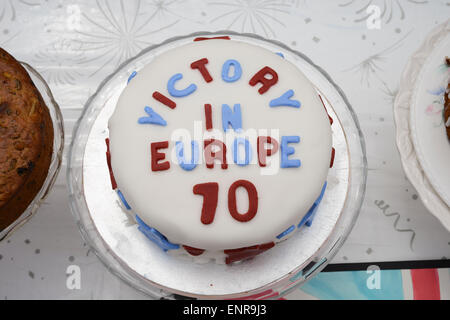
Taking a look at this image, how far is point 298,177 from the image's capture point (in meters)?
1.05

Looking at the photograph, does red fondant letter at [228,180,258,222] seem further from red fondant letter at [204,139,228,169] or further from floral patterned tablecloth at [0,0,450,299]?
floral patterned tablecloth at [0,0,450,299]

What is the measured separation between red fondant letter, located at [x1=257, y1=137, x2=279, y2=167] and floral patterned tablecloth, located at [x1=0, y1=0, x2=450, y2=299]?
1.92ft

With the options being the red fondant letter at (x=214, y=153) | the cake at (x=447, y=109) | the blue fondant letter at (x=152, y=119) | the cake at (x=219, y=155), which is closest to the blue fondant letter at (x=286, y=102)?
the cake at (x=219, y=155)

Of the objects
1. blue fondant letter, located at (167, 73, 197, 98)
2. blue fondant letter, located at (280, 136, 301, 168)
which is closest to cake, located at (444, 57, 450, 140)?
blue fondant letter, located at (280, 136, 301, 168)

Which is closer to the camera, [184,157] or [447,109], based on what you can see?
[184,157]

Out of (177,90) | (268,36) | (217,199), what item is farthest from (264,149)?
(268,36)

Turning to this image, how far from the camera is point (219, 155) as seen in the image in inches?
40.7

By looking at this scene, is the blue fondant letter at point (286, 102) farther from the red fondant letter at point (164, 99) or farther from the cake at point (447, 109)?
the cake at point (447, 109)

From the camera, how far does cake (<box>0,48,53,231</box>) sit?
1.05 m

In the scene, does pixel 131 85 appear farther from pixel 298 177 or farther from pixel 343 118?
pixel 343 118

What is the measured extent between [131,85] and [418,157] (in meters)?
0.88

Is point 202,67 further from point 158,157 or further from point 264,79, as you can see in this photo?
point 158,157

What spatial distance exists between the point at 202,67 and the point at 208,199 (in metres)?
0.38

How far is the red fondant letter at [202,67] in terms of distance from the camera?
3.66 feet
